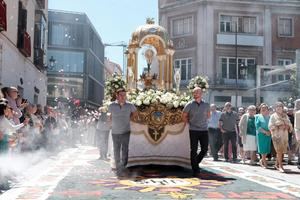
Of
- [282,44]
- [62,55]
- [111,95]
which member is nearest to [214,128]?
[111,95]

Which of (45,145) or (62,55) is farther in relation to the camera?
(62,55)

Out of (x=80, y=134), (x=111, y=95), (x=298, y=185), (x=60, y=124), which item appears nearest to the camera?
(x=298, y=185)

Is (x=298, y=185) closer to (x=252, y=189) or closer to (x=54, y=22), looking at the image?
(x=252, y=189)

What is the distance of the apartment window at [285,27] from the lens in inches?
1350

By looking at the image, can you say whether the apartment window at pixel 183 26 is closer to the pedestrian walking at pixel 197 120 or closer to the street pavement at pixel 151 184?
the street pavement at pixel 151 184

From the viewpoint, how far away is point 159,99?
30.5 feet

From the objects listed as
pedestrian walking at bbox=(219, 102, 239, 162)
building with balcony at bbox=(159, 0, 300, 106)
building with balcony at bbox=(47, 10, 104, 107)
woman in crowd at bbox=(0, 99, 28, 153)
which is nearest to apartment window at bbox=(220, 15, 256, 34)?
building with balcony at bbox=(159, 0, 300, 106)

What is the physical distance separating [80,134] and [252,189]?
688 inches

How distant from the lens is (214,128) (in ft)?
45.1

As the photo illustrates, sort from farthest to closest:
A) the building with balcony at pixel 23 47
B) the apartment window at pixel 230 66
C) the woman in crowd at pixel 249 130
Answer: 1. the apartment window at pixel 230 66
2. the building with balcony at pixel 23 47
3. the woman in crowd at pixel 249 130

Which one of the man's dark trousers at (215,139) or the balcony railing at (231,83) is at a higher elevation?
the balcony railing at (231,83)

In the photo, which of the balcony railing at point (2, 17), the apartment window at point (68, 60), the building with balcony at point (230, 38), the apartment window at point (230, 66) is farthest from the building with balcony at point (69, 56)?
the balcony railing at point (2, 17)

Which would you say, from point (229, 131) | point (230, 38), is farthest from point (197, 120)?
point (230, 38)

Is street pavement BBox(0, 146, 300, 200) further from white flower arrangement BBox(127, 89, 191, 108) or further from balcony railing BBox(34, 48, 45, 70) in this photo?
balcony railing BBox(34, 48, 45, 70)
